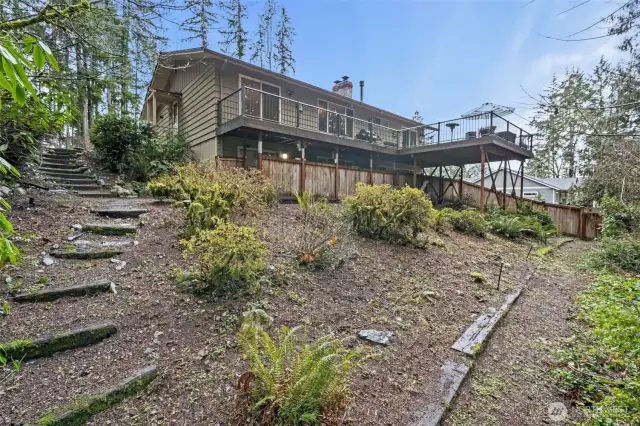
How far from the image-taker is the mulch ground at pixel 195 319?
6.54ft

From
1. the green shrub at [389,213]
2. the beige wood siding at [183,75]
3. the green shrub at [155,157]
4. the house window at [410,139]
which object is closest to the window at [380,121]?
the house window at [410,139]

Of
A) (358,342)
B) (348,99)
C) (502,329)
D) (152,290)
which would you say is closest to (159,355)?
(152,290)

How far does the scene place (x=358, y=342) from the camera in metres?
2.88

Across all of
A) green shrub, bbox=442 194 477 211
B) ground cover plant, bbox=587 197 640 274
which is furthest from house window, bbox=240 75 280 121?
ground cover plant, bbox=587 197 640 274

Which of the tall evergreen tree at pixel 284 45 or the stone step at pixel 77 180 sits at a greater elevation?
the tall evergreen tree at pixel 284 45

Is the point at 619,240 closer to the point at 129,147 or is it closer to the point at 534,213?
the point at 534,213

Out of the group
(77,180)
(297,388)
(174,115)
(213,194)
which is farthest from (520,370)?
(174,115)

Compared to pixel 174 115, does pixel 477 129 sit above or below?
below

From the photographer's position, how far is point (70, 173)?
8.53m

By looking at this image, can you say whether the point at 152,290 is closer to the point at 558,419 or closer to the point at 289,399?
the point at 289,399

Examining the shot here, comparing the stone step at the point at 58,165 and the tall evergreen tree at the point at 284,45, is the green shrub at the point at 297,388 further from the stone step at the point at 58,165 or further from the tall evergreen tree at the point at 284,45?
the tall evergreen tree at the point at 284,45

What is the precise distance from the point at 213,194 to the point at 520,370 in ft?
14.3

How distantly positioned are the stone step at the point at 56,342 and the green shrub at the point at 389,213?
14.1ft

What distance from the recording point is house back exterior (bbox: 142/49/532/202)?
10.0 meters
